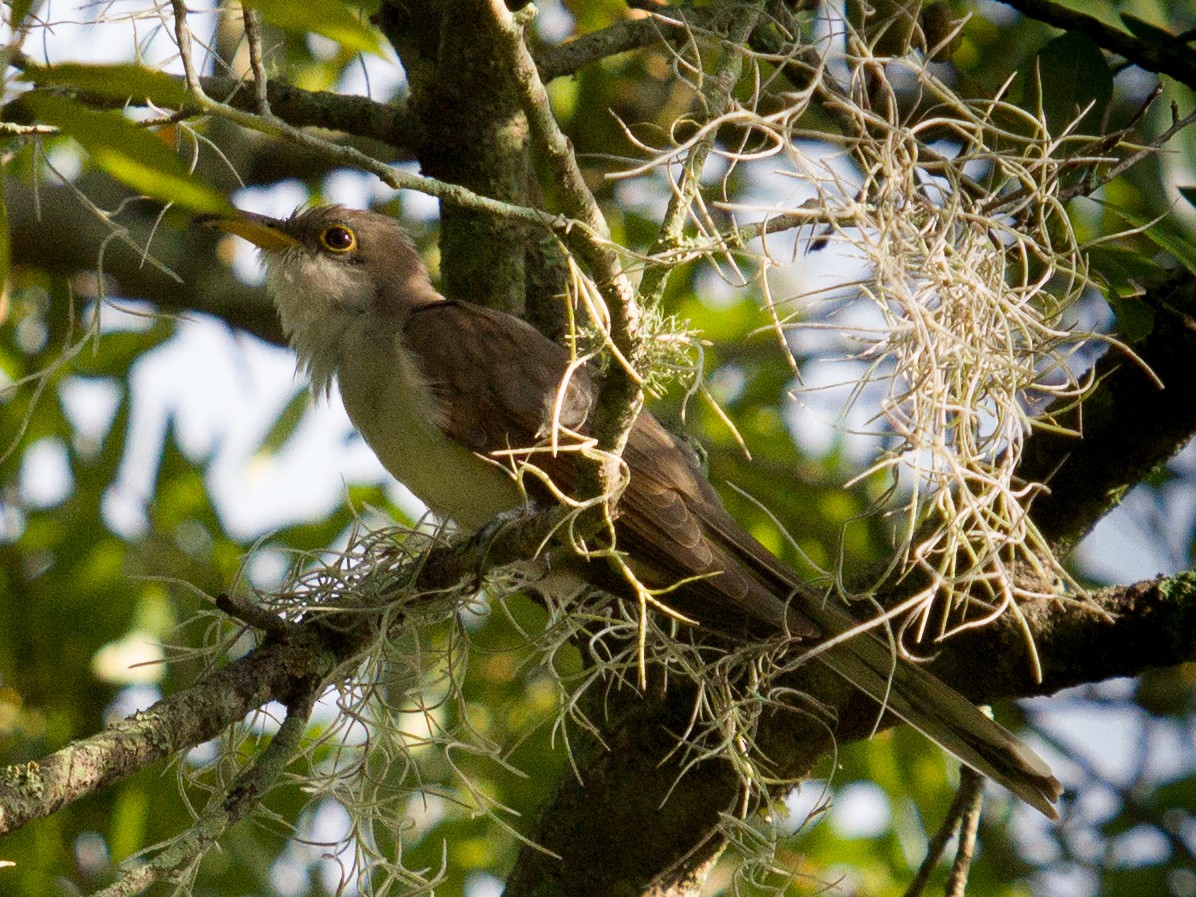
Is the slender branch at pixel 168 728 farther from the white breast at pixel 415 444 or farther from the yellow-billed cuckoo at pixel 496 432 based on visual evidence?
the white breast at pixel 415 444

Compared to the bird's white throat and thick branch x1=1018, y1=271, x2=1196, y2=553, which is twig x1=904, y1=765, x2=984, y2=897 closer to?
thick branch x1=1018, y1=271, x2=1196, y2=553

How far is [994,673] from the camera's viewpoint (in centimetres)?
326

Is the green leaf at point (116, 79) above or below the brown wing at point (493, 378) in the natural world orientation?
above

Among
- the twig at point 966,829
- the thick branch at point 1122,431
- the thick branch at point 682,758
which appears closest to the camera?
the thick branch at point 682,758

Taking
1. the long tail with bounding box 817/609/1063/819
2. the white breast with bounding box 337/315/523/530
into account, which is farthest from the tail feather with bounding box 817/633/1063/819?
the white breast with bounding box 337/315/523/530

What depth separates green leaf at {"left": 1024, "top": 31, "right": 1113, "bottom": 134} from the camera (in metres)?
3.20

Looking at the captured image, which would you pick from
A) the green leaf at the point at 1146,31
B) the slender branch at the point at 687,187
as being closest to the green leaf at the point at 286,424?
the slender branch at the point at 687,187

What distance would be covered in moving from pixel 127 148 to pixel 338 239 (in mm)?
3214

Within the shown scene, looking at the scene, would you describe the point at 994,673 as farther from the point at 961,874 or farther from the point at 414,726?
the point at 414,726

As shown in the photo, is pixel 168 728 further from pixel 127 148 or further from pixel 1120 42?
pixel 1120 42

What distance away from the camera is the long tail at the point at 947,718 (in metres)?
3.23

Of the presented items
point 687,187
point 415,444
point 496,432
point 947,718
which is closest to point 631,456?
point 496,432

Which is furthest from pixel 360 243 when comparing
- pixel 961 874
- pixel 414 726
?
pixel 961 874

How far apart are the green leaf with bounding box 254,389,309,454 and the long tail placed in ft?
10.4
